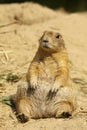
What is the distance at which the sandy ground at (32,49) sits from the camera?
640 cm

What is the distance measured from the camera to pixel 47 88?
263 inches

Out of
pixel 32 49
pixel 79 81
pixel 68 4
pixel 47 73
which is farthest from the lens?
pixel 68 4

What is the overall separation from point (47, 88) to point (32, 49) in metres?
3.10

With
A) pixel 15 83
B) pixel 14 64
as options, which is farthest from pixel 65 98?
pixel 14 64

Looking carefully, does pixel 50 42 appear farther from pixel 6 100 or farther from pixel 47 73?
pixel 6 100

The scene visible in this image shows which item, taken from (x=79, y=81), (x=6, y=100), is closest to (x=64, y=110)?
(x=6, y=100)

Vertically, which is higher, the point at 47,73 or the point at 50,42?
the point at 50,42

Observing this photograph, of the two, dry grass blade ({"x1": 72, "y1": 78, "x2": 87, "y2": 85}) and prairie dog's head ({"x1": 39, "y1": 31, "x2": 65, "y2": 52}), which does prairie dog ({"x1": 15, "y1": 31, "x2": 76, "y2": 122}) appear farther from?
dry grass blade ({"x1": 72, "y1": 78, "x2": 87, "y2": 85})

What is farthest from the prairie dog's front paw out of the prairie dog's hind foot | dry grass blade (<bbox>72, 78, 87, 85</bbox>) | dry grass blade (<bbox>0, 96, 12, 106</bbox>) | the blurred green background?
the blurred green background

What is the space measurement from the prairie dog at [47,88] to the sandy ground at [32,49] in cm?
16

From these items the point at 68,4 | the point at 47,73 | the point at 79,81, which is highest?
the point at 47,73

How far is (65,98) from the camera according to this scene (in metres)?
6.61

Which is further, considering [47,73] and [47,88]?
[47,73]

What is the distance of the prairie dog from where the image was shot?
6605 mm
